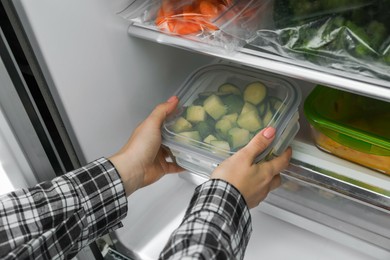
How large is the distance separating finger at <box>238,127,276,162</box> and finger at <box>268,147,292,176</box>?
0.05 meters

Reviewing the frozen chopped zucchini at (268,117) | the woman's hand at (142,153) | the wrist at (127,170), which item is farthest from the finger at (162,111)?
the frozen chopped zucchini at (268,117)

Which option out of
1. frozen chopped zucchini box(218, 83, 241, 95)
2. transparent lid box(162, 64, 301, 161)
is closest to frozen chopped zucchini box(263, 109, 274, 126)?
transparent lid box(162, 64, 301, 161)

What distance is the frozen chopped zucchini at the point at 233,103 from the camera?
102cm

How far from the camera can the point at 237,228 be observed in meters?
0.80

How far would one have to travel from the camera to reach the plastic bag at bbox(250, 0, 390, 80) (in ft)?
2.47

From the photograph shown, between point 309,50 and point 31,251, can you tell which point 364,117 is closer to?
point 309,50

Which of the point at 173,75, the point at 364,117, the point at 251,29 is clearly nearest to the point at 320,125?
the point at 364,117

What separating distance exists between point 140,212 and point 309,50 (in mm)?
698

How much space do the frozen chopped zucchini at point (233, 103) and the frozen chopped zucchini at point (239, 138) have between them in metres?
0.07

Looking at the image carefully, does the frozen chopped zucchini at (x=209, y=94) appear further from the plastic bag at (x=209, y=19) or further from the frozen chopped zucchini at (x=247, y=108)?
the plastic bag at (x=209, y=19)

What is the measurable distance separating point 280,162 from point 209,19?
334 mm

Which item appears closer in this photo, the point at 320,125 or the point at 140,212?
the point at 320,125

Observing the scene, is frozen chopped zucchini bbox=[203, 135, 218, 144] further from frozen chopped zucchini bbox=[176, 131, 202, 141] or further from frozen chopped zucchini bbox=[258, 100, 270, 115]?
frozen chopped zucchini bbox=[258, 100, 270, 115]

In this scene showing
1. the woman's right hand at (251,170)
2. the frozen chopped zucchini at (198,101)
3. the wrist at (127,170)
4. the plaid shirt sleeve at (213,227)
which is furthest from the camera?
the frozen chopped zucchini at (198,101)
